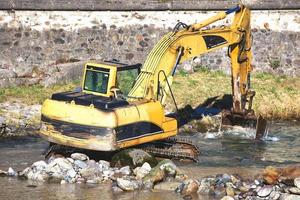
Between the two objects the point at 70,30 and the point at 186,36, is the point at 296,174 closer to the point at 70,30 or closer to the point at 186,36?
the point at 186,36

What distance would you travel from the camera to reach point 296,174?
53.2 feet

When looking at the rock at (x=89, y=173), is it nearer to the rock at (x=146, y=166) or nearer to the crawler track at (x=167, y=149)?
the rock at (x=146, y=166)

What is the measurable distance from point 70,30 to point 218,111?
5601mm

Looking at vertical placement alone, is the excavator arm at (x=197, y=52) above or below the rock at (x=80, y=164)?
above

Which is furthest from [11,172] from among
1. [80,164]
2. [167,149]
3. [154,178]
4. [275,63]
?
[275,63]

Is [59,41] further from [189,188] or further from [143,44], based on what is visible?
[189,188]

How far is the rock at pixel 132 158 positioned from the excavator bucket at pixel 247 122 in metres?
4.49

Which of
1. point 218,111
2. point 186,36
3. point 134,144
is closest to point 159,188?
point 134,144

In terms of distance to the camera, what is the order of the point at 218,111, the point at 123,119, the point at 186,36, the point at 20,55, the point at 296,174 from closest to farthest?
the point at 296,174 → the point at 123,119 → the point at 186,36 → the point at 218,111 → the point at 20,55

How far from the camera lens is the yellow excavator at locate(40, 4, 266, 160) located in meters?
17.8

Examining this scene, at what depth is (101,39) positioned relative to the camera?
87.7 ft

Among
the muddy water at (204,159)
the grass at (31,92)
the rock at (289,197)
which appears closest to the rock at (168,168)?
the muddy water at (204,159)

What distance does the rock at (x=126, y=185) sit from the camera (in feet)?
53.9

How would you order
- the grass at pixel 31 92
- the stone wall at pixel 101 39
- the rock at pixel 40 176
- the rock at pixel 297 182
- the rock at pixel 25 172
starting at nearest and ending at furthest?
the rock at pixel 297 182
the rock at pixel 40 176
the rock at pixel 25 172
the grass at pixel 31 92
the stone wall at pixel 101 39
